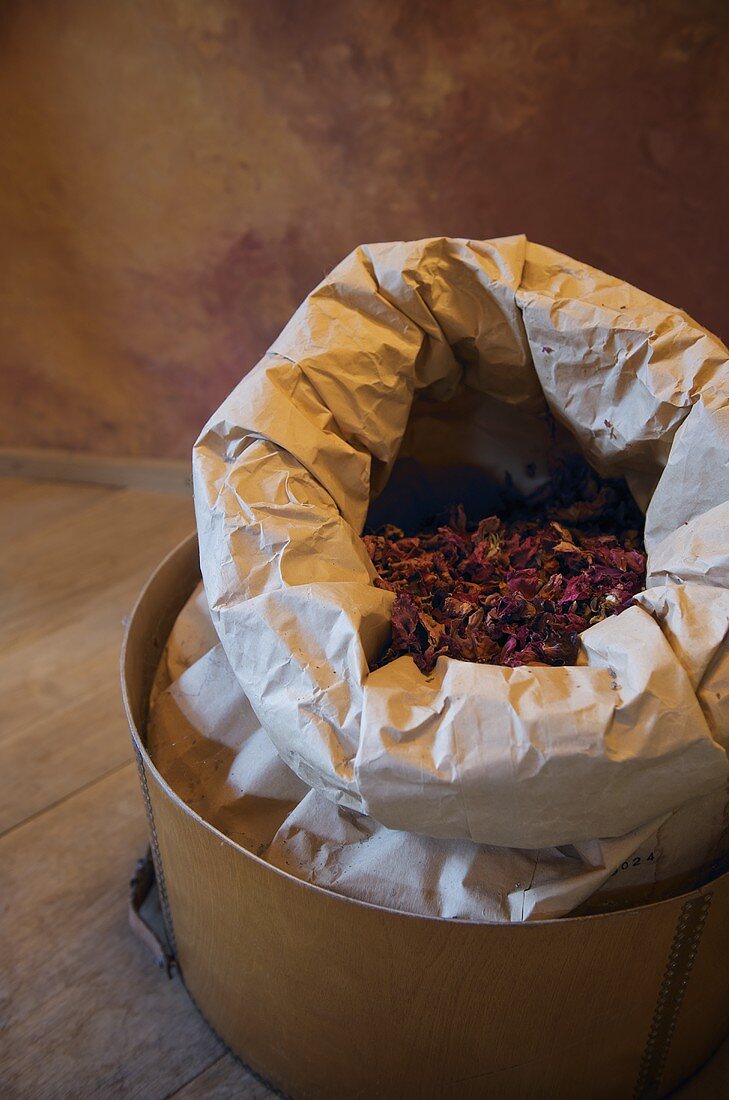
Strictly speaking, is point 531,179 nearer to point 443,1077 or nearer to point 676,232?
point 676,232

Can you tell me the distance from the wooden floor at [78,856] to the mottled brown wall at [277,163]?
1.26 ft

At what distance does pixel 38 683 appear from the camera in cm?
138

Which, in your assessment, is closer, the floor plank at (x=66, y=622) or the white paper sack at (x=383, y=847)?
the white paper sack at (x=383, y=847)

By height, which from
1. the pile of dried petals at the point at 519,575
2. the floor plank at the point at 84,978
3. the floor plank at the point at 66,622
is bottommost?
the floor plank at the point at 84,978

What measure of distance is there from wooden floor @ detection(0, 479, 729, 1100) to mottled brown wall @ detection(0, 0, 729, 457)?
383 millimetres

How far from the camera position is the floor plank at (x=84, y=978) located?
0.87m

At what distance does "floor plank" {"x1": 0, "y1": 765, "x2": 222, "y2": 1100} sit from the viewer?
87 centimetres

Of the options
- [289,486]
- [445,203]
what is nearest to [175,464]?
[445,203]

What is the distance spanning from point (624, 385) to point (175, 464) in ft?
4.14

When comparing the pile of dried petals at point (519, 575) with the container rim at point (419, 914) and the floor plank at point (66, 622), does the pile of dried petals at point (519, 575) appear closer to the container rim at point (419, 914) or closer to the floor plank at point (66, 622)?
the container rim at point (419, 914)

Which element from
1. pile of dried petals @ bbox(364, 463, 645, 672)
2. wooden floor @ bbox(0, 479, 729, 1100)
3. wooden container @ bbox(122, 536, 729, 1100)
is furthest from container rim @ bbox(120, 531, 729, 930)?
wooden floor @ bbox(0, 479, 729, 1100)

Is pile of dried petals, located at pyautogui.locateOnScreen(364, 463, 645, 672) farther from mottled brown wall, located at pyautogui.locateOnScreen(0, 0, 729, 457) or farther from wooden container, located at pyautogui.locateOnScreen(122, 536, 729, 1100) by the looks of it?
mottled brown wall, located at pyautogui.locateOnScreen(0, 0, 729, 457)

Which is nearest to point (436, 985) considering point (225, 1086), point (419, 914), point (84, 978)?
point (419, 914)

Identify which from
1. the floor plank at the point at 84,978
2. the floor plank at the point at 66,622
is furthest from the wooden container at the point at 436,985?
the floor plank at the point at 66,622
